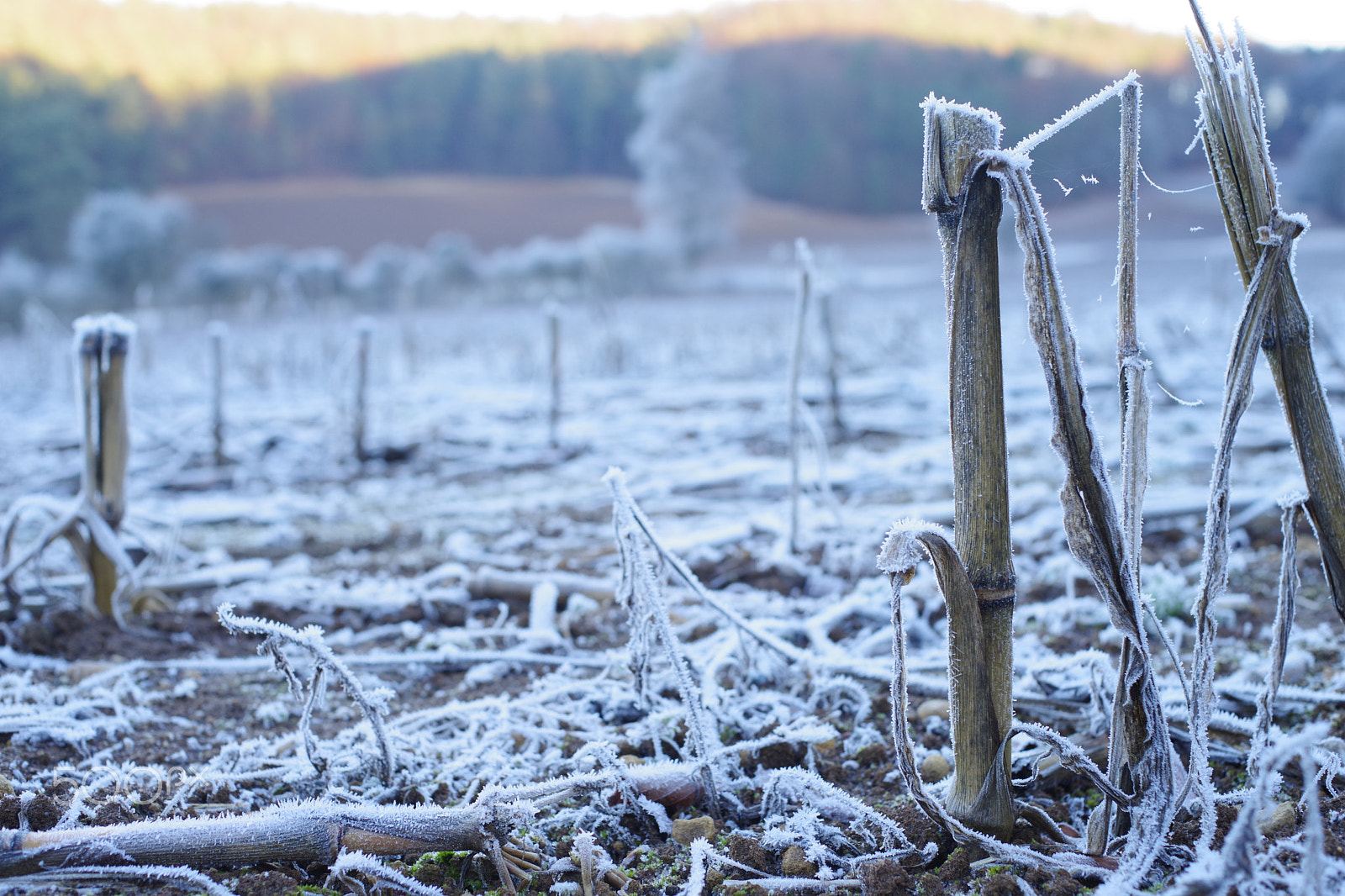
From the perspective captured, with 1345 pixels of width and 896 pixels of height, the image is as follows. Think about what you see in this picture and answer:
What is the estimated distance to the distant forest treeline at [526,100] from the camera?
41438mm

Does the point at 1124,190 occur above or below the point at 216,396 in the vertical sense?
above

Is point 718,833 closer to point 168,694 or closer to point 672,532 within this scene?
point 168,694

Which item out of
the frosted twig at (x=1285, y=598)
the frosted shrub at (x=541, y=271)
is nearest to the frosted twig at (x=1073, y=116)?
the frosted twig at (x=1285, y=598)

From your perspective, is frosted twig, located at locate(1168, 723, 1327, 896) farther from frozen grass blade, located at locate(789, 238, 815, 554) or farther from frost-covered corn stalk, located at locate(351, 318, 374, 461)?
frost-covered corn stalk, located at locate(351, 318, 374, 461)

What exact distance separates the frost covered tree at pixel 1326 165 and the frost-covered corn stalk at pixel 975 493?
1014 inches

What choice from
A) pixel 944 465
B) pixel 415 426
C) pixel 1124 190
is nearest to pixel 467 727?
pixel 1124 190

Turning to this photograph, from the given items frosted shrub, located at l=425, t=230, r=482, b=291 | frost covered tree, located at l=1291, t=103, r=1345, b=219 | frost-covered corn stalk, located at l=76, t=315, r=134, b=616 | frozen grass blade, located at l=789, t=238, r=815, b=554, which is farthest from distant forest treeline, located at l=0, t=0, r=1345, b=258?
frost-covered corn stalk, located at l=76, t=315, r=134, b=616

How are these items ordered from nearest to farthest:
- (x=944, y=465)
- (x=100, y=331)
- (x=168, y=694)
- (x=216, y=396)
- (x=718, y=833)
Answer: (x=718, y=833), (x=168, y=694), (x=100, y=331), (x=944, y=465), (x=216, y=396)

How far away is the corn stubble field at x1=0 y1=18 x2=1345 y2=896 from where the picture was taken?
1.21m

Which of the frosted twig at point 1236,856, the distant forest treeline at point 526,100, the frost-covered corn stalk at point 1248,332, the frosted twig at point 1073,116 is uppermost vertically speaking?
the distant forest treeline at point 526,100

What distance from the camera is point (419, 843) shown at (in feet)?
4.11

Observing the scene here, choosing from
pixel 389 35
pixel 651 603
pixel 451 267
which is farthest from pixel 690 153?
pixel 389 35

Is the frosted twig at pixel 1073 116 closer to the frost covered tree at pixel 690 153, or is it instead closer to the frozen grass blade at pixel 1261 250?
the frozen grass blade at pixel 1261 250

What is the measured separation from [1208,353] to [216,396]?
24.9 ft
